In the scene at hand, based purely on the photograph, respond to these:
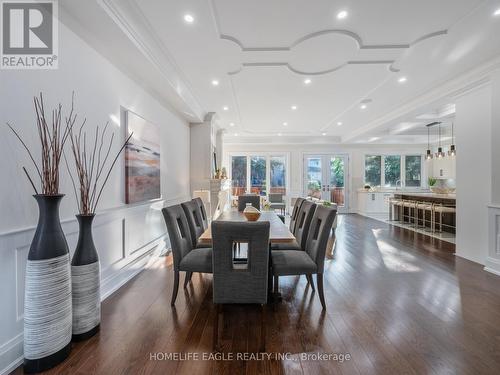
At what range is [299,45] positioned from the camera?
3.01 meters

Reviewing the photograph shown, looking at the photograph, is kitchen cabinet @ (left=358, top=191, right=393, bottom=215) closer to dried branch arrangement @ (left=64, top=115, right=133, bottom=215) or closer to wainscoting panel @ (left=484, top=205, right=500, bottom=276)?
wainscoting panel @ (left=484, top=205, right=500, bottom=276)

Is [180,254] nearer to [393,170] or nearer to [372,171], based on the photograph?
[372,171]

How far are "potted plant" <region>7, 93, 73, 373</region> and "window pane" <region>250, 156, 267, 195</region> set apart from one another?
794 centimetres

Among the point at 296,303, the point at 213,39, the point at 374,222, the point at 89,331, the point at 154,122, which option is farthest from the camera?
the point at 374,222

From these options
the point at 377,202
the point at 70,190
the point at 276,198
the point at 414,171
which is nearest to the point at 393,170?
the point at 414,171

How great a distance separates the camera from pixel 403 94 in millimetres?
4641

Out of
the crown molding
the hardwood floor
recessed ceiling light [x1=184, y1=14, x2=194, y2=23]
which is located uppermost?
recessed ceiling light [x1=184, y1=14, x2=194, y2=23]

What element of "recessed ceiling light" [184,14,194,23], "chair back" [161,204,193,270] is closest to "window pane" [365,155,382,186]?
"chair back" [161,204,193,270]

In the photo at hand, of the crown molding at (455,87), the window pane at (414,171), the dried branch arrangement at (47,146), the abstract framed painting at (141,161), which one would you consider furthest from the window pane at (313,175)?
the dried branch arrangement at (47,146)

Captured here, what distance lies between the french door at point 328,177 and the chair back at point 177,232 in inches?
290

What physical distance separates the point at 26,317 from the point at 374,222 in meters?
7.76

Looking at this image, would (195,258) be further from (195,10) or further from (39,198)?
(195,10)

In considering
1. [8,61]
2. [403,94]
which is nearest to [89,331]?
[8,61]

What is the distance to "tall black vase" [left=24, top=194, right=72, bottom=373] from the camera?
1.60 meters
